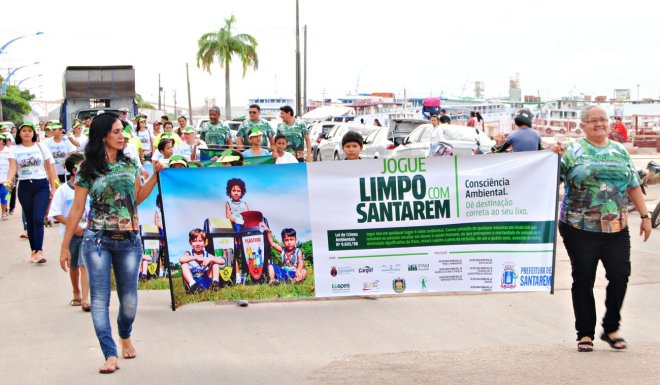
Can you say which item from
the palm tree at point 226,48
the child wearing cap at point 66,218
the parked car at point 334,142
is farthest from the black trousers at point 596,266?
the palm tree at point 226,48

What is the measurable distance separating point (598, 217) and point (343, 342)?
7.25 feet

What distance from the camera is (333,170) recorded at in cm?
820

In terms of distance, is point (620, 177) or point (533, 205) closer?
point (620, 177)

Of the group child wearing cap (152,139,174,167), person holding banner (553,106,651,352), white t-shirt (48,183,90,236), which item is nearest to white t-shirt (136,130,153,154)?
child wearing cap (152,139,174,167)

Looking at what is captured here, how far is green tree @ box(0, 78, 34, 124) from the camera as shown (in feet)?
309

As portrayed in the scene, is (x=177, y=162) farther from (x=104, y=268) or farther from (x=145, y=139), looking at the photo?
(x=145, y=139)

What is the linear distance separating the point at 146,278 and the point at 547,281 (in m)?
3.85

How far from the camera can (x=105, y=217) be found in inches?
270

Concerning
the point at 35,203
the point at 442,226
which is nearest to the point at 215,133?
the point at 35,203

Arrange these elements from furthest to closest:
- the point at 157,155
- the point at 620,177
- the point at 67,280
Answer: the point at 157,155 → the point at 67,280 → the point at 620,177

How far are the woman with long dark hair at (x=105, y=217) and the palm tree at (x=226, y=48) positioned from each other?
56.6 meters

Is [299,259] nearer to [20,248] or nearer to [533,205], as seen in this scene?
[533,205]

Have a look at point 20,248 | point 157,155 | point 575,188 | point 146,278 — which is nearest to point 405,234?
point 575,188

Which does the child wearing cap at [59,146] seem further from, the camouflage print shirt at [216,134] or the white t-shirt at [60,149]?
the camouflage print shirt at [216,134]
